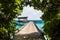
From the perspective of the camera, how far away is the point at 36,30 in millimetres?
9461

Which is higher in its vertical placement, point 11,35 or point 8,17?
point 8,17

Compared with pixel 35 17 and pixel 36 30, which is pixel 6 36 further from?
pixel 35 17

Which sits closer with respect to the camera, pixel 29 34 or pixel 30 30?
pixel 29 34

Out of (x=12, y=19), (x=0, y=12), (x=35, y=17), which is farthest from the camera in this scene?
(x=35, y=17)

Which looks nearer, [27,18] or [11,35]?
[11,35]

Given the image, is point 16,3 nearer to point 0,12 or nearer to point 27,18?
point 0,12

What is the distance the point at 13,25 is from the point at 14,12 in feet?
2.39

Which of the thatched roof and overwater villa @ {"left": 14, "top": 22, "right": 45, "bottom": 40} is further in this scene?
the thatched roof

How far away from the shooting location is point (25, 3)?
9508 mm

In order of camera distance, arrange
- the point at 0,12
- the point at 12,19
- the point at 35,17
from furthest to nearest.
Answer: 1. the point at 35,17
2. the point at 12,19
3. the point at 0,12

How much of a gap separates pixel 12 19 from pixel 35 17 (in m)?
2.72

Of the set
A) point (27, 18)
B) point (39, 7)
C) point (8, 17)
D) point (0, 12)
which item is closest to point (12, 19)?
point (8, 17)

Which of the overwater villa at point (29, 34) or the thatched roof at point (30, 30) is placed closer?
the overwater villa at point (29, 34)

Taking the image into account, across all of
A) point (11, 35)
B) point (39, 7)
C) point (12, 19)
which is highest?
point (39, 7)
